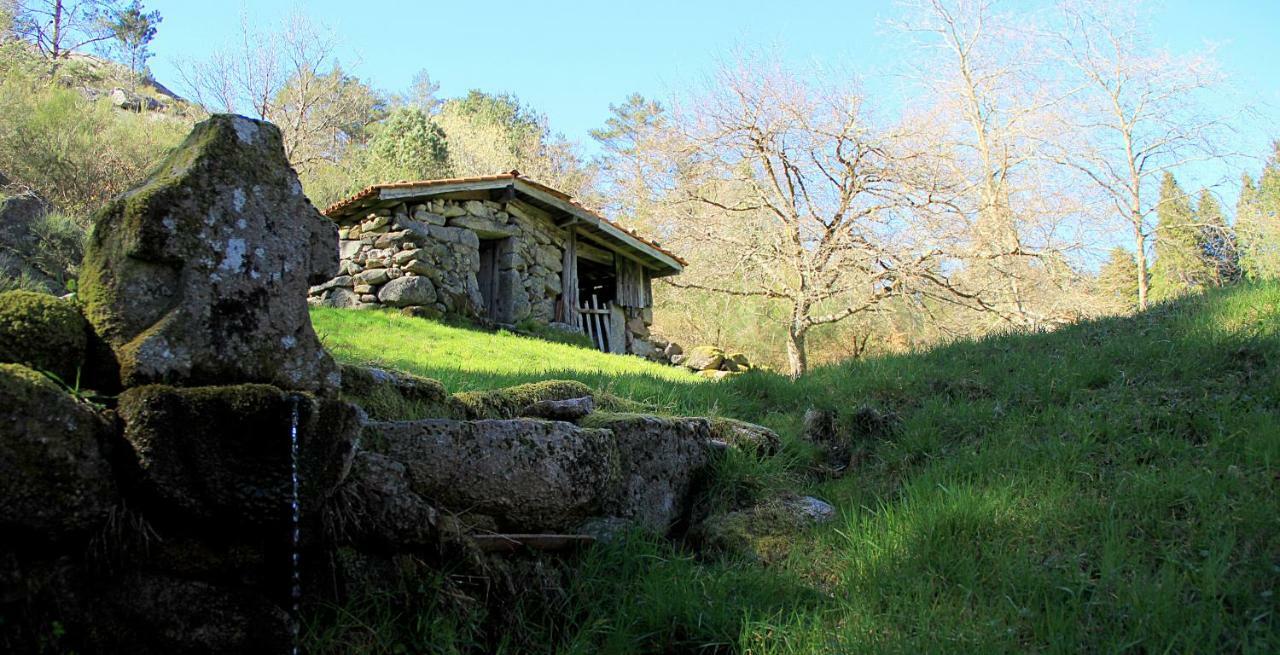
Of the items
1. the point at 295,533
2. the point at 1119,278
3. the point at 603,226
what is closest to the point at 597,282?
the point at 603,226

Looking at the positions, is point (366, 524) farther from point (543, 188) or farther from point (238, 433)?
point (543, 188)

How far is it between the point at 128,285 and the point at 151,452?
0.71 meters

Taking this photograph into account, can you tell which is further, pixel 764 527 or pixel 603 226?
pixel 603 226

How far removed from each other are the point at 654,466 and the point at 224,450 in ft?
7.52

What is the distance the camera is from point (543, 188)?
14484mm

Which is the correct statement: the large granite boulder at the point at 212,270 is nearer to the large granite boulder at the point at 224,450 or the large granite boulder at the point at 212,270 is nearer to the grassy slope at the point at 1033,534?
the large granite boulder at the point at 224,450

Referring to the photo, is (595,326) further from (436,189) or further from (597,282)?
(436,189)

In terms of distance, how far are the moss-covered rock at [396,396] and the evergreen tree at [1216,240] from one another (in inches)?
797

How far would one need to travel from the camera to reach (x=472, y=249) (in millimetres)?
14008

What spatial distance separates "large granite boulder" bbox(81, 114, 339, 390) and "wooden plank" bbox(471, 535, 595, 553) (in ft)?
3.12

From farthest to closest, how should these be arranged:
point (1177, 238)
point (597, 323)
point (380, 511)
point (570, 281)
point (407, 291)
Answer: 1. point (1177, 238)
2. point (597, 323)
3. point (570, 281)
4. point (407, 291)
5. point (380, 511)

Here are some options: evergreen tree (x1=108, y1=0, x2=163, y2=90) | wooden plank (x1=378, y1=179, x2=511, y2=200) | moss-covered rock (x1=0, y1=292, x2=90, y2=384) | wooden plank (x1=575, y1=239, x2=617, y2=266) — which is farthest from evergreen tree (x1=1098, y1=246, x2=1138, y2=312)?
evergreen tree (x1=108, y1=0, x2=163, y2=90)

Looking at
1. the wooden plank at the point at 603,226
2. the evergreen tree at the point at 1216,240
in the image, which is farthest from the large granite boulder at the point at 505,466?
the evergreen tree at the point at 1216,240

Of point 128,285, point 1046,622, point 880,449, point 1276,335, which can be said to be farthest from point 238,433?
point 1276,335
